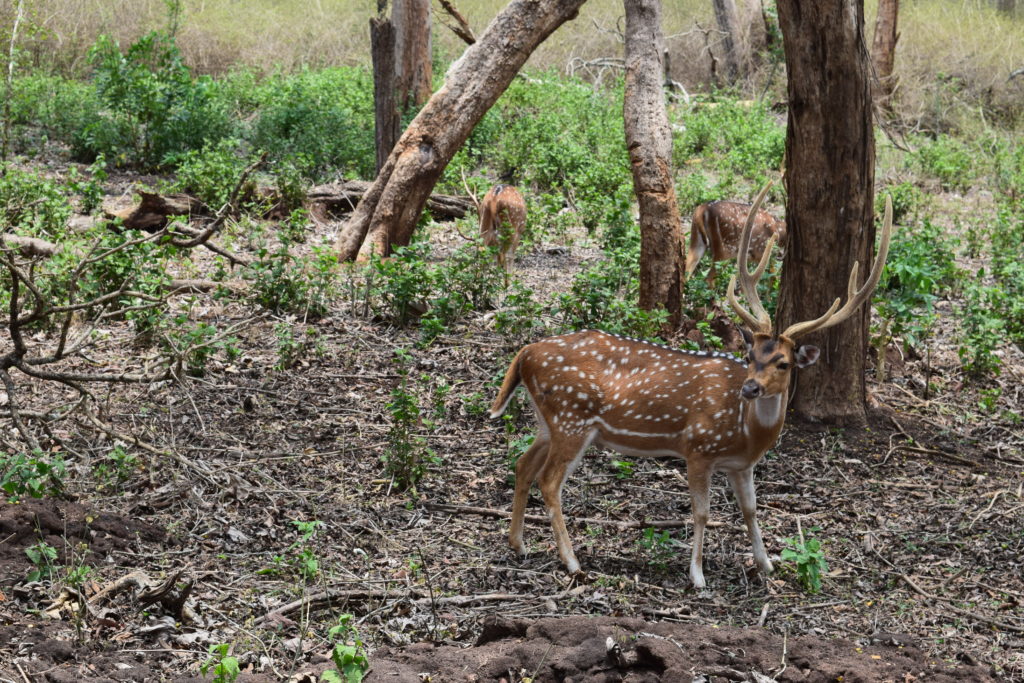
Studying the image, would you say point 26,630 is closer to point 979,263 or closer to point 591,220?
point 591,220

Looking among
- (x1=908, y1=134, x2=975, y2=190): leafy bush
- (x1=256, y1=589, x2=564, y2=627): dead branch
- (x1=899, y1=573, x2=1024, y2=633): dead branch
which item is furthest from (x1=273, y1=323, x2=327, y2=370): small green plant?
(x1=908, y1=134, x2=975, y2=190): leafy bush

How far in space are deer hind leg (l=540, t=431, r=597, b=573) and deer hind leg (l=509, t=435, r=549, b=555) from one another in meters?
0.12

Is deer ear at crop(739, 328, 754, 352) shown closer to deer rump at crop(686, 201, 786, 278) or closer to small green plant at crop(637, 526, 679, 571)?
small green plant at crop(637, 526, 679, 571)

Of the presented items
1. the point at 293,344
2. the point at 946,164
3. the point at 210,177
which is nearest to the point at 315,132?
the point at 210,177

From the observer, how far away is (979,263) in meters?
12.3

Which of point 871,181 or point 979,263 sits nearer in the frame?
point 871,181

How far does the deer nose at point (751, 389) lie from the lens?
5721mm

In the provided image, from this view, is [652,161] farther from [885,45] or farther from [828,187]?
[885,45]

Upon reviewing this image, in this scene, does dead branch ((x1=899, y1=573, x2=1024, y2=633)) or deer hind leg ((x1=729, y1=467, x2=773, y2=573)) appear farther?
deer hind leg ((x1=729, y1=467, x2=773, y2=573))

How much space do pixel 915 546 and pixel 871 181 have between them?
8.67 ft

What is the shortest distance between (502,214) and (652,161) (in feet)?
10.3

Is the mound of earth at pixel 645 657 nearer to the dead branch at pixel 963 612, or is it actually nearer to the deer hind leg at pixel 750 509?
the dead branch at pixel 963 612

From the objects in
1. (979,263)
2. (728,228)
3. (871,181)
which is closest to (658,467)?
(871,181)

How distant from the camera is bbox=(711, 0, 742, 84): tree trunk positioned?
83.7 feet
